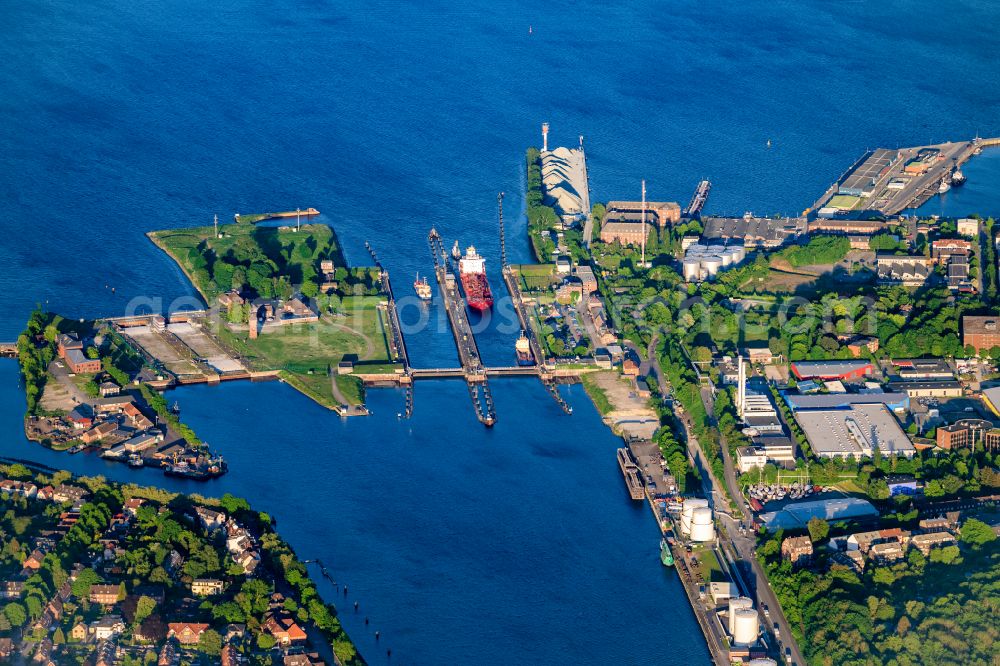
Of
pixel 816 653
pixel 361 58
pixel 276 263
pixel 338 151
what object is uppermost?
pixel 361 58

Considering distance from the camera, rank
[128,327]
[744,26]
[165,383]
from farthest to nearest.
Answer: [744,26], [128,327], [165,383]

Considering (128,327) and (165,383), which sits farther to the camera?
(128,327)

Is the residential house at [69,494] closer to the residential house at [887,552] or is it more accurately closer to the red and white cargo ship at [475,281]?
the red and white cargo ship at [475,281]

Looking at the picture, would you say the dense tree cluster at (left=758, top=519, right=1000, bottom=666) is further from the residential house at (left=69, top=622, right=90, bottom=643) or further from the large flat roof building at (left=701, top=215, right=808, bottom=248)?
the large flat roof building at (left=701, top=215, right=808, bottom=248)

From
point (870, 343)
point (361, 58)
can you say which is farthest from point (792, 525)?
point (361, 58)

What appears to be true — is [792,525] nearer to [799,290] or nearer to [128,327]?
[799,290]

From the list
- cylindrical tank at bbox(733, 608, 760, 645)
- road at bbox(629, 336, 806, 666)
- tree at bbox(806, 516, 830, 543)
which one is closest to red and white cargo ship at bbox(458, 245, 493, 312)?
road at bbox(629, 336, 806, 666)

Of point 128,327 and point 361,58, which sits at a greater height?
point 361,58

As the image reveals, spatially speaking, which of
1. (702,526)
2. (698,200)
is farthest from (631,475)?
(698,200)
